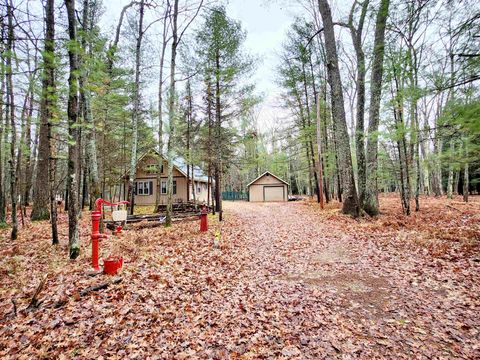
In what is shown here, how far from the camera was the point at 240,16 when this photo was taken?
1159 cm

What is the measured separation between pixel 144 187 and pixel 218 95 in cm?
1447

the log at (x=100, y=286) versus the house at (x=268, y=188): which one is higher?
the house at (x=268, y=188)

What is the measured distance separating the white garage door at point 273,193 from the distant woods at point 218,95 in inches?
401

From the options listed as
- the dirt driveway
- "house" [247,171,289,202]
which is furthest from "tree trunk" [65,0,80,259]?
"house" [247,171,289,202]

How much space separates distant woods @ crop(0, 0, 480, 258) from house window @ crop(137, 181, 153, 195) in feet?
16.3

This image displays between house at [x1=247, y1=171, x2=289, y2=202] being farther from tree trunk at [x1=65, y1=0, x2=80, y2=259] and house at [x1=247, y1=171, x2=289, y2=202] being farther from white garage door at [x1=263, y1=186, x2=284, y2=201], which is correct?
tree trunk at [x1=65, y1=0, x2=80, y2=259]

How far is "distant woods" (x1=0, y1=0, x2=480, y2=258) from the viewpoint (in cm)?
486

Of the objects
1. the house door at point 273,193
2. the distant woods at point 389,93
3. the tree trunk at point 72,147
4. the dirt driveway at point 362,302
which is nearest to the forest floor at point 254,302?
the dirt driveway at point 362,302

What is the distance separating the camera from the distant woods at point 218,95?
4855 mm

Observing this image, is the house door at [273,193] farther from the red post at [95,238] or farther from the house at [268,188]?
the red post at [95,238]

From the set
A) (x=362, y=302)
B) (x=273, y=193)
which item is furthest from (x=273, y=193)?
(x=362, y=302)

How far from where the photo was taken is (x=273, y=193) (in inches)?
1197

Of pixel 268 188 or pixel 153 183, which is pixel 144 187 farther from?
pixel 268 188

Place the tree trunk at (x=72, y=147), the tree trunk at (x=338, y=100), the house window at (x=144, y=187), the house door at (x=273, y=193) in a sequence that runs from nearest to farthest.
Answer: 1. the tree trunk at (x=72, y=147)
2. the tree trunk at (x=338, y=100)
3. the house window at (x=144, y=187)
4. the house door at (x=273, y=193)
